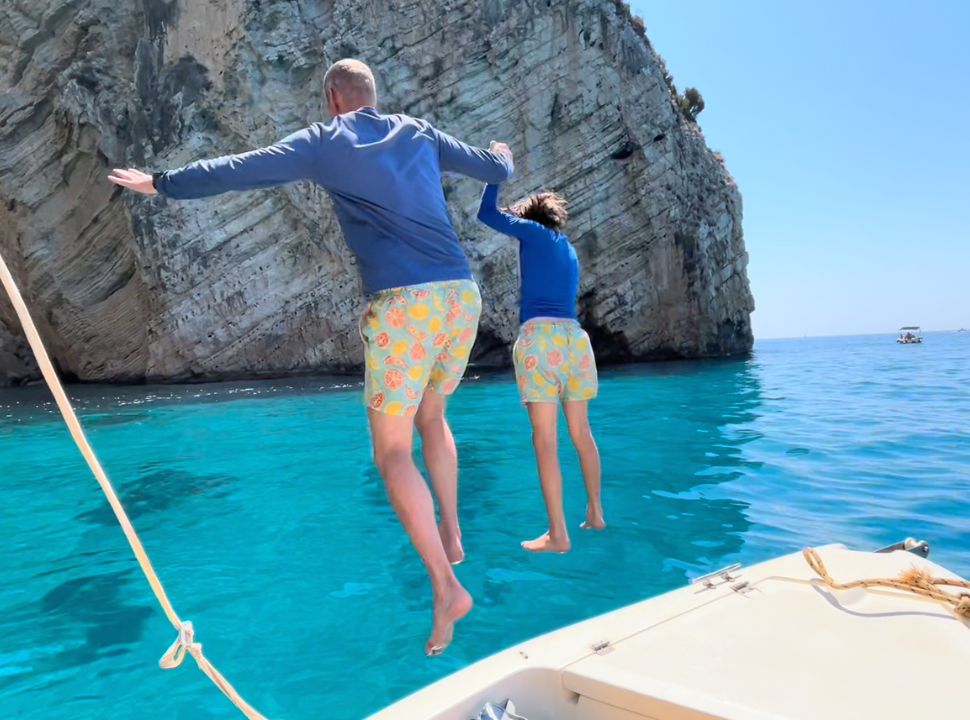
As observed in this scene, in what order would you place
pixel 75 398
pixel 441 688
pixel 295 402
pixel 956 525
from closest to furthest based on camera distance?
pixel 441 688 < pixel 956 525 < pixel 295 402 < pixel 75 398

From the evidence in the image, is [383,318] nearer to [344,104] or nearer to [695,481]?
[344,104]

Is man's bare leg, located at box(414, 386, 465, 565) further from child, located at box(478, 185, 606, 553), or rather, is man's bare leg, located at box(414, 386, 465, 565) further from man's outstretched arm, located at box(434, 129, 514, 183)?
man's outstretched arm, located at box(434, 129, 514, 183)

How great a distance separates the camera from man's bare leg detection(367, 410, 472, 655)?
8.26 ft

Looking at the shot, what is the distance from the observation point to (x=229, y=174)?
2480mm

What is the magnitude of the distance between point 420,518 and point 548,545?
147 centimetres

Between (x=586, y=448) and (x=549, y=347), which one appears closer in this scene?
(x=549, y=347)

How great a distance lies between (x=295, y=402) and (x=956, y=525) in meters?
11.9

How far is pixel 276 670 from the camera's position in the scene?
2.64m

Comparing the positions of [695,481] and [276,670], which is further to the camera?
[695,481]

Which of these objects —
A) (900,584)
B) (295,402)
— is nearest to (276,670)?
(900,584)

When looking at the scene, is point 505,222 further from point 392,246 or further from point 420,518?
point 420,518

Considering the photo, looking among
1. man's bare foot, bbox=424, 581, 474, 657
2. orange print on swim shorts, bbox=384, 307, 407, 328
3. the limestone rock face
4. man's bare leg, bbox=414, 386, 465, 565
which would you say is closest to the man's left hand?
orange print on swim shorts, bbox=384, 307, 407, 328

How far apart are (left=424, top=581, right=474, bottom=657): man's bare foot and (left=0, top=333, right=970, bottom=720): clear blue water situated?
0.14m

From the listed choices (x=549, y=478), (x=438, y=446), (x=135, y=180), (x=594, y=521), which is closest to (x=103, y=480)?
(x=135, y=180)
